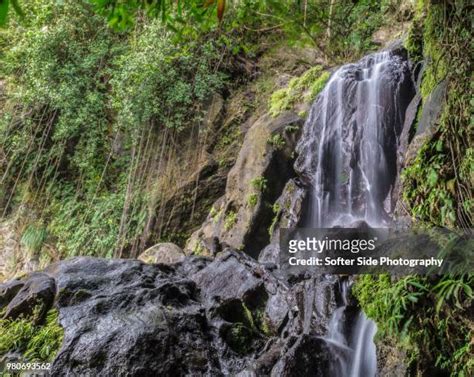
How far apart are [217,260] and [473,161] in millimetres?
3694

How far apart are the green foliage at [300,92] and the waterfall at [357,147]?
0.70 m

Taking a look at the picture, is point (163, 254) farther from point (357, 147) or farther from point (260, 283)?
point (357, 147)

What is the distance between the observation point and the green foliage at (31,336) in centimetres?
485

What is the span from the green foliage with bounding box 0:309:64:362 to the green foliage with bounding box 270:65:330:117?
590 centimetres

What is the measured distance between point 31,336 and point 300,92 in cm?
690

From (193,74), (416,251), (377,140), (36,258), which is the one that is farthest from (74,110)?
(416,251)

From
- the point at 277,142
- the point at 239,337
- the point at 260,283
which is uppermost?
the point at 277,142

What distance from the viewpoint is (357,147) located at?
273 inches

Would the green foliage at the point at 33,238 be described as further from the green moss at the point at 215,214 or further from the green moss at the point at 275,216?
the green moss at the point at 275,216

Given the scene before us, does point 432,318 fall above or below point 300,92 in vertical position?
below

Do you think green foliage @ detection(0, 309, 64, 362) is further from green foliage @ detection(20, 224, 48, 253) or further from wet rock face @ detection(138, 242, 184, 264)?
green foliage @ detection(20, 224, 48, 253)

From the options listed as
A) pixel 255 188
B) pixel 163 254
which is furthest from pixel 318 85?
pixel 163 254

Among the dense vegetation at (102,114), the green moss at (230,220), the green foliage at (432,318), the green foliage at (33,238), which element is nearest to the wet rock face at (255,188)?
the green moss at (230,220)

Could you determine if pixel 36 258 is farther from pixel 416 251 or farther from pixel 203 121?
pixel 416 251
